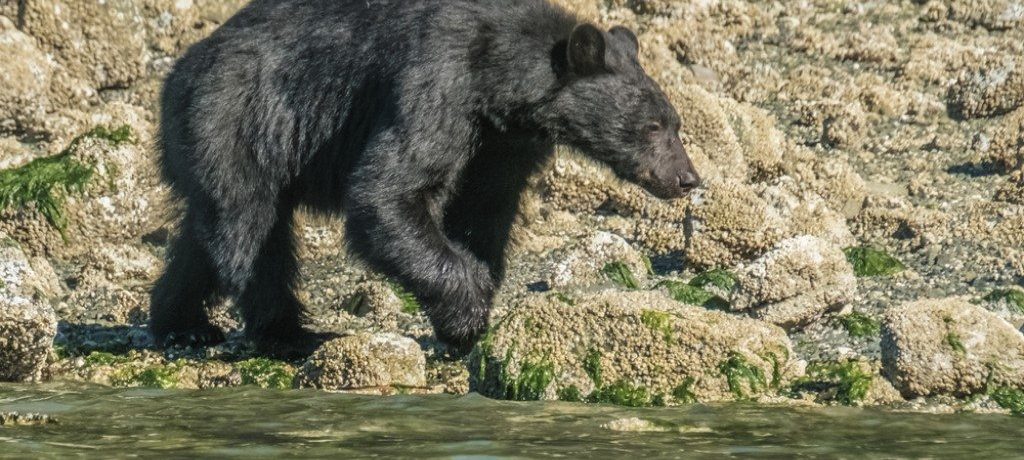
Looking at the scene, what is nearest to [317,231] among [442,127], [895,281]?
[442,127]

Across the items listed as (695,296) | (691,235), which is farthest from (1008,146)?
(695,296)

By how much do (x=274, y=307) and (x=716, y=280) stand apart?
245 centimetres

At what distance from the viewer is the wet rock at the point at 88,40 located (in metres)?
11.9

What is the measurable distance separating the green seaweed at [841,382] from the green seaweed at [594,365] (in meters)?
0.86

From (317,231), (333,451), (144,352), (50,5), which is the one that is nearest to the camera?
(333,451)

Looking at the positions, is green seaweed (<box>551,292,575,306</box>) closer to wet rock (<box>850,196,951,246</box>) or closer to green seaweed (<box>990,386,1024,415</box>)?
green seaweed (<box>990,386,1024,415</box>)

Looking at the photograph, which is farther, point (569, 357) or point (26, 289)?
point (26, 289)

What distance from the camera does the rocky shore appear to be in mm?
7035

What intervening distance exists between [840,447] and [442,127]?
9.13 ft

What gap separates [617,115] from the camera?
8211 millimetres

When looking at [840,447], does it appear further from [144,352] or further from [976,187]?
[976,187]

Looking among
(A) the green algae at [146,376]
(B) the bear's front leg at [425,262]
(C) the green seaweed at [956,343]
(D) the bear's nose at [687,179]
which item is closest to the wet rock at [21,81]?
(A) the green algae at [146,376]

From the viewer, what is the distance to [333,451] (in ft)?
18.7

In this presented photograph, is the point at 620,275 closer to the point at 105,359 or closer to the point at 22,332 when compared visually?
the point at 105,359
